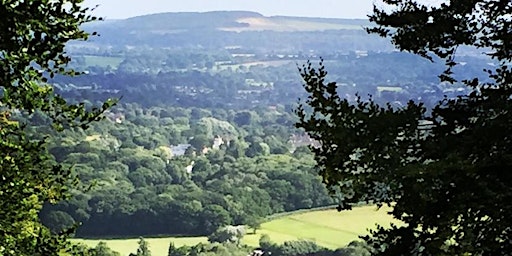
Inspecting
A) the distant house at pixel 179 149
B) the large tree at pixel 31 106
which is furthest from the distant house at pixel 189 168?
the large tree at pixel 31 106

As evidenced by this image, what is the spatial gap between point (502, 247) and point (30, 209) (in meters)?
4.12

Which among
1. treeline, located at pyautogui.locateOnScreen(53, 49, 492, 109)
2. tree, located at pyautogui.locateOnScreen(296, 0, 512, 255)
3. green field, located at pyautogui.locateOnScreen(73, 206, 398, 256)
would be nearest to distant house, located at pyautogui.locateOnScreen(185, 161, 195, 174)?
green field, located at pyautogui.locateOnScreen(73, 206, 398, 256)

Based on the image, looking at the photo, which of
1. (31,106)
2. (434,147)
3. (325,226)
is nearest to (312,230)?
(325,226)

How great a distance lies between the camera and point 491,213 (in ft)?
19.6

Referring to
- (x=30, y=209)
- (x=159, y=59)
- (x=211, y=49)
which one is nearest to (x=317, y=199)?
(x=30, y=209)

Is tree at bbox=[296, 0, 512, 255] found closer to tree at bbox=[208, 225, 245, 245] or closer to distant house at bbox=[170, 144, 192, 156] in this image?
tree at bbox=[208, 225, 245, 245]

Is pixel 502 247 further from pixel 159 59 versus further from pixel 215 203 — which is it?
pixel 159 59

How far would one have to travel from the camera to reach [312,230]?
4256cm

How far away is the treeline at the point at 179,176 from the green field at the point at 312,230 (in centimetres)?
212

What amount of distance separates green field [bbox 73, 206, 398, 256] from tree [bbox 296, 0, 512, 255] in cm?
2874

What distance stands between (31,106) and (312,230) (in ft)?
118

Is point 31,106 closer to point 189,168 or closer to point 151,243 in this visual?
point 151,243

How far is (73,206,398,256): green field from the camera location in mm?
37688

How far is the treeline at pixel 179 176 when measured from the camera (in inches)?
1917
